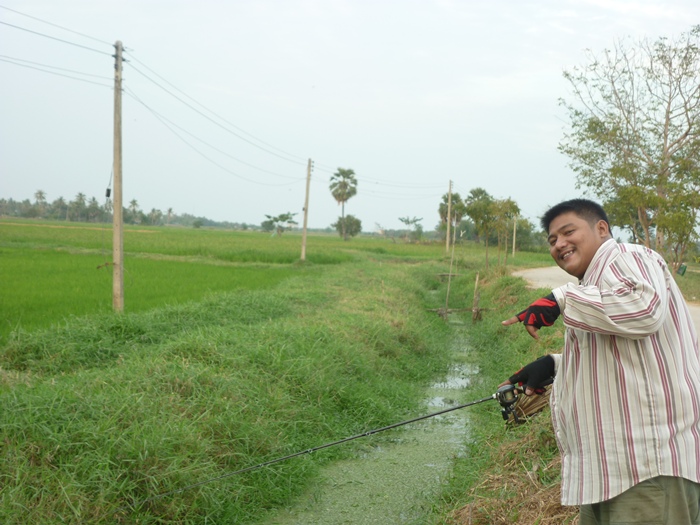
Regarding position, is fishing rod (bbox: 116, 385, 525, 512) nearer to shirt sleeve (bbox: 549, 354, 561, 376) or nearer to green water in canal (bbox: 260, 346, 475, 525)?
shirt sleeve (bbox: 549, 354, 561, 376)

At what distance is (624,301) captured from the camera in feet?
5.14

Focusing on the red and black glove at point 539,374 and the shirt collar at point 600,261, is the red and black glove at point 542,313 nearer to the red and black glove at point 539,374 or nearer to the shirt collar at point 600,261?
the shirt collar at point 600,261

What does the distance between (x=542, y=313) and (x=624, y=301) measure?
0.27m

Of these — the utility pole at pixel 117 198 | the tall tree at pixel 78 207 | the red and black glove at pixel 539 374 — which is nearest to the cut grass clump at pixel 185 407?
the utility pole at pixel 117 198

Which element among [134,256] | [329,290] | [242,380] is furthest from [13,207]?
[242,380]

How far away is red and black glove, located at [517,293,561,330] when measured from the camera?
179 cm

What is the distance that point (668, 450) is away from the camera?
5.34 ft

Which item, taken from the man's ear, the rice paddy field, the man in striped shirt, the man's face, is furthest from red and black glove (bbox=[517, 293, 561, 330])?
the rice paddy field

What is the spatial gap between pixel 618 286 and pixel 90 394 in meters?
3.68

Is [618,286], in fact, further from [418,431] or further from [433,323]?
[433,323]

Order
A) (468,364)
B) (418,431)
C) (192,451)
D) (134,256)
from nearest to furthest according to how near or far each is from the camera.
→ (192,451) < (418,431) < (468,364) < (134,256)

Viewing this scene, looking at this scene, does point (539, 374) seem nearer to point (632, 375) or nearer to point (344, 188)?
point (632, 375)

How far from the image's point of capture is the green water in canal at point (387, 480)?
416 cm

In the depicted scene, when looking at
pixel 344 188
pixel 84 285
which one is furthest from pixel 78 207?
pixel 84 285
